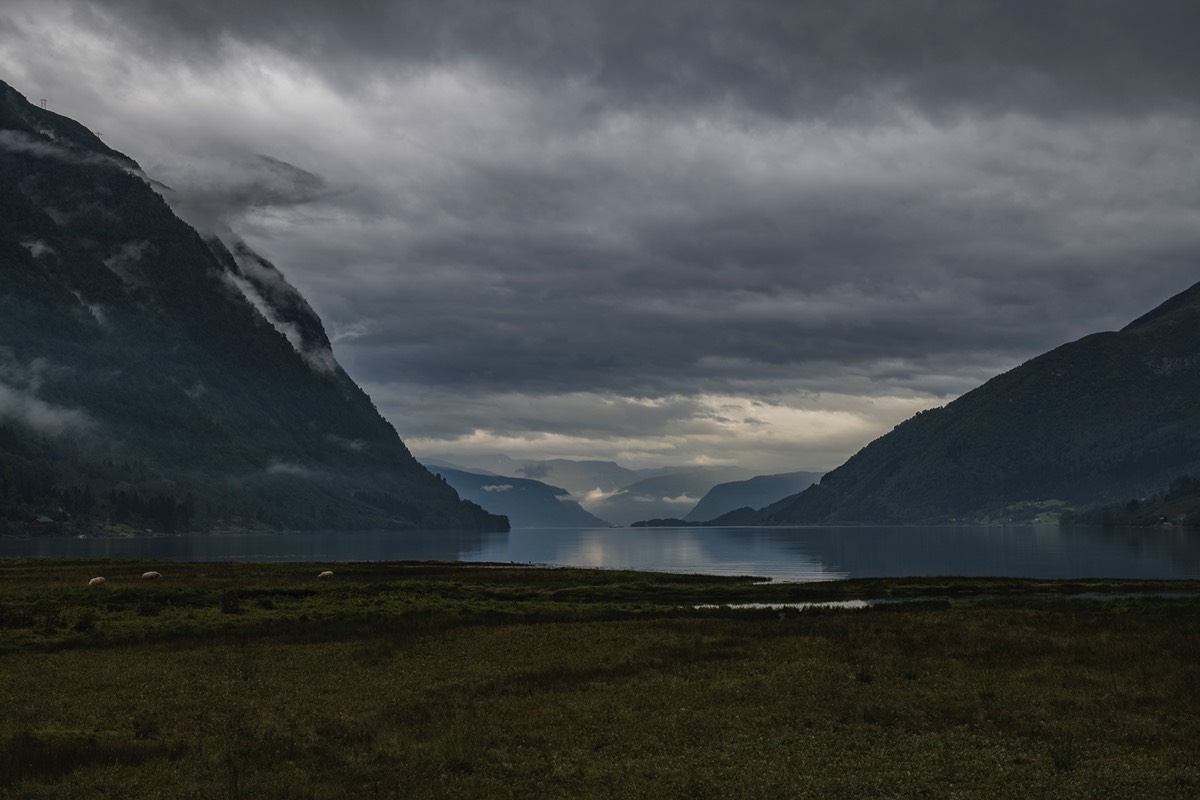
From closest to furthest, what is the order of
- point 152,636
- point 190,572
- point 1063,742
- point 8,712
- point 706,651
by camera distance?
point 1063,742 < point 8,712 < point 706,651 < point 152,636 < point 190,572

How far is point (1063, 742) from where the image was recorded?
26.3 meters

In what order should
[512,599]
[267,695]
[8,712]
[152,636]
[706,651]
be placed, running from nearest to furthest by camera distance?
[8,712]
[267,695]
[706,651]
[152,636]
[512,599]

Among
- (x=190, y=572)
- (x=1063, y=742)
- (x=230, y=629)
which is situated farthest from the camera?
(x=190, y=572)

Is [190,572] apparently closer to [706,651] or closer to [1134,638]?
[706,651]

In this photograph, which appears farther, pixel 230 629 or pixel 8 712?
pixel 230 629

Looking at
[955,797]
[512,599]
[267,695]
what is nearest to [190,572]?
[512,599]

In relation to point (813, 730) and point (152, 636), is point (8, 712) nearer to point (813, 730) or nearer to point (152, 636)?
point (152, 636)

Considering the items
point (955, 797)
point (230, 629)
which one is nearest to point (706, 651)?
point (955, 797)

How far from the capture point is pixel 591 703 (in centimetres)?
3192

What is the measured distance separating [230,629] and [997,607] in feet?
169

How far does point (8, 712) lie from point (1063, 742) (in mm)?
32350

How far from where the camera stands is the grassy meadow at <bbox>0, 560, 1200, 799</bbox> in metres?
23.0

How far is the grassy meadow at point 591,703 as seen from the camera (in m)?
23.0

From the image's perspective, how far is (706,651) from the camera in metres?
43.5
